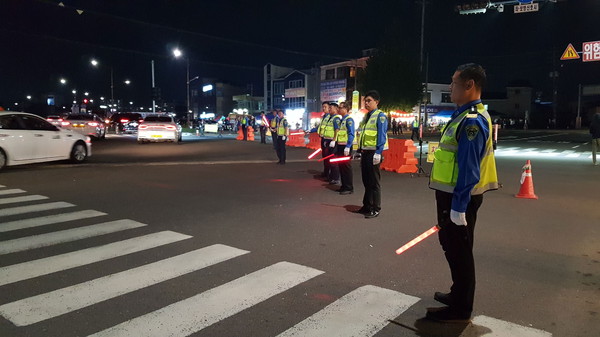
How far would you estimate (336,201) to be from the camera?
9047mm

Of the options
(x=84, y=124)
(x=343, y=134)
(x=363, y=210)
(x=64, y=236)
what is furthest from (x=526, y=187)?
(x=84, y=124)

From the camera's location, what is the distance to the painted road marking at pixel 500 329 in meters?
3.53

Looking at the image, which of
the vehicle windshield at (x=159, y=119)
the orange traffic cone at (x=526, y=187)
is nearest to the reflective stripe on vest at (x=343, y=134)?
the orange traffic cone at (x=526, y=187)

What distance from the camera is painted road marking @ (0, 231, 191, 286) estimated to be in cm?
484

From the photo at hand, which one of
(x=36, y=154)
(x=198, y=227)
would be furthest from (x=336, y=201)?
(x=36, y=154)

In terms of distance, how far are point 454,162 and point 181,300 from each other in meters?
2.75

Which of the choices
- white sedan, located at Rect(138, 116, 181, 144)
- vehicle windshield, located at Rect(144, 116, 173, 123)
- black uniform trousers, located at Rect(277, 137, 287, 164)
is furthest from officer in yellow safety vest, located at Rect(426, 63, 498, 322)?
vehicle windshield, located at Rect(144, 116, 173, 123)

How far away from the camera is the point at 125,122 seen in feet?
124

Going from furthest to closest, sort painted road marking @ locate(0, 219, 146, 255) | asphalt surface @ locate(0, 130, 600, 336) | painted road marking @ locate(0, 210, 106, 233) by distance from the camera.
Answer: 1. painted road marking @ locate(0, 210, 106, 233)
2. painted road marking @ locate(0, 219, 146, 255)
3. asphalt surface @ locate(0, 130, 600, 336)

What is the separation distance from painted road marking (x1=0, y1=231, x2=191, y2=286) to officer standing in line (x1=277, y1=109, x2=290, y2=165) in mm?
9207

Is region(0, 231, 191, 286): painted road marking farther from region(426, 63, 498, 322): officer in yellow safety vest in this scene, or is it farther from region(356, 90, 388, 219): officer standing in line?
region(426, 63, 498, 322): officer in yellow safety vest

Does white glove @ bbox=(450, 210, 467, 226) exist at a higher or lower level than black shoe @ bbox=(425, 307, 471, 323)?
higher

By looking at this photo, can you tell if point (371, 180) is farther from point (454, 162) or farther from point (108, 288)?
point (108, 288)

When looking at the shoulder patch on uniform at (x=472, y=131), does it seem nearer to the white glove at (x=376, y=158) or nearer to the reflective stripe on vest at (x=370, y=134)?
the white glove at (x=376, y=158)
